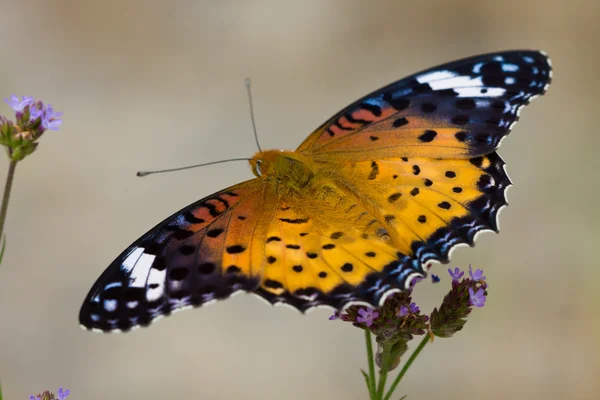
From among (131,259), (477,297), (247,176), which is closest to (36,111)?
(131,259)

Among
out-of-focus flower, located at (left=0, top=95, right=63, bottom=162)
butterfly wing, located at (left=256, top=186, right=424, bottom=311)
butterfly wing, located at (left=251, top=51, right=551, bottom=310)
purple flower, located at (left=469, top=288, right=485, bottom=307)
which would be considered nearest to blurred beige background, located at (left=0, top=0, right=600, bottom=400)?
purple flower, located at (left=469, top=288, right=485, bottom=307)

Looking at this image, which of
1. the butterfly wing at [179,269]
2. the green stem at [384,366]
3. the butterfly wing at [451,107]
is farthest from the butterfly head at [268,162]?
the green stem at [384,366]

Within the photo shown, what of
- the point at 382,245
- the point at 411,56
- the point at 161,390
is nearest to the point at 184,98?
the point at 411,56

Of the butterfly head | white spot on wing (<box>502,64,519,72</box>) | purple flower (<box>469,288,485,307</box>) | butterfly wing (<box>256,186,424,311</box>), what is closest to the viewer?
butterfly wing (<box>256,186,424,311</box>)

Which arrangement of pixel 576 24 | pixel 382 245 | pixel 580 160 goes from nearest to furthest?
pixel 382 245 < pixel 580 160 < pixel 576 24

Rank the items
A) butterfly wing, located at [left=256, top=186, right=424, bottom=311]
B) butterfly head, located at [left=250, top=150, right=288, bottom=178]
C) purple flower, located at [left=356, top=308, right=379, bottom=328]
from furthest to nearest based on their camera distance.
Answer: butterfly head, located at [left=250, top=150, right=288, bottom=178] → purple flower, located at [left=356, top=308, right=379, bottom=328] → butterfly wing, located at [left=256, top=186, right=424, bottom=311]

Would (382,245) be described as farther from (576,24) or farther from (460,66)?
(576,24)

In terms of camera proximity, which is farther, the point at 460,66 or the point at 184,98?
the point at 184,98

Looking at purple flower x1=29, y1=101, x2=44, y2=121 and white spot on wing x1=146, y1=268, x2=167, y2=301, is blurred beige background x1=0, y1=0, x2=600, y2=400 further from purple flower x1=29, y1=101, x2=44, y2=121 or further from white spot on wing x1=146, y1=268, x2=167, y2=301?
purple flower x1=29, y1=101, x2=44, y2=121
